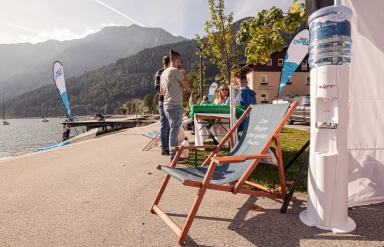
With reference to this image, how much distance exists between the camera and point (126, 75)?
192 metres

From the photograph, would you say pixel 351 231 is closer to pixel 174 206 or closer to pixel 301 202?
pixel 301 202

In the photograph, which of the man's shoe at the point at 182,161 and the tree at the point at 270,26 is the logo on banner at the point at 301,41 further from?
the man's shoe at the point at 182,161

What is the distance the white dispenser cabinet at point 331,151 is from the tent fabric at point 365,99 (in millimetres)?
614

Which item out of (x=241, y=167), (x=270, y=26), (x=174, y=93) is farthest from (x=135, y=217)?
(x=270, y=26)

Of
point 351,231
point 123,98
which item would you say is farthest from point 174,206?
point 123,98

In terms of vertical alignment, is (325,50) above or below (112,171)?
above

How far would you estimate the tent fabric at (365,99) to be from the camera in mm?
2744

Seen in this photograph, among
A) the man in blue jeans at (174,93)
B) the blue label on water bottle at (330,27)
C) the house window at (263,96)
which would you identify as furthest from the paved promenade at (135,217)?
the house window at (263,96)

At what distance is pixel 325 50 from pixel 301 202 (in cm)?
167

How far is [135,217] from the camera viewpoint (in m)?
2.62

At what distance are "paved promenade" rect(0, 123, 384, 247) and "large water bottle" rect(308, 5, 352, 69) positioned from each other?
1.50 metres

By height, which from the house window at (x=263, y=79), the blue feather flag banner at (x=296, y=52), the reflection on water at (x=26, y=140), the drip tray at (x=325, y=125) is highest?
the house window at (x=263, y=79)

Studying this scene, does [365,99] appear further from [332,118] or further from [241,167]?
[241,167]

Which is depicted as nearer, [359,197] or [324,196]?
[324,196]
